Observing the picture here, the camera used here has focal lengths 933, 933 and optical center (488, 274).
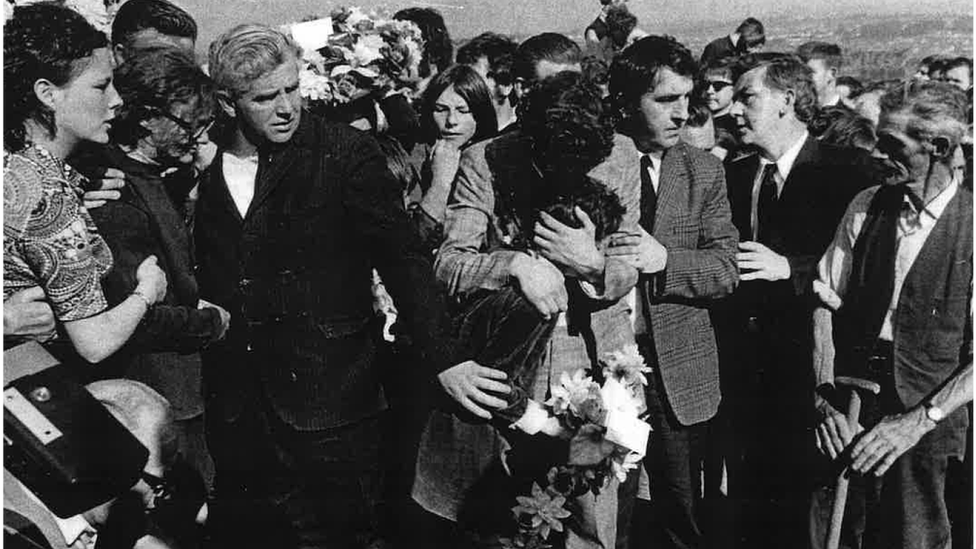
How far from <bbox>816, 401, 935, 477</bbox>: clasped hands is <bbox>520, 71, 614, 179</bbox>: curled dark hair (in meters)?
1.19

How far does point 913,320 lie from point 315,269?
1.83m

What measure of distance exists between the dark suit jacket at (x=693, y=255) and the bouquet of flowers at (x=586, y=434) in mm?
423

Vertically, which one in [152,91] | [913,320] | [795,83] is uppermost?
[152,91]

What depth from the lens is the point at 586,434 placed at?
2.56 m

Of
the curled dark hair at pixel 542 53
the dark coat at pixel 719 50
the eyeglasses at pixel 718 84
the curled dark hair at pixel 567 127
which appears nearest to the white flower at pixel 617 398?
the curled dark hair at pixel 567 127

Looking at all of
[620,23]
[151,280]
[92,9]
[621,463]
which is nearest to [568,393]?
[621,463]

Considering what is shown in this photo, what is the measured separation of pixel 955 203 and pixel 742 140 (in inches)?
43.9

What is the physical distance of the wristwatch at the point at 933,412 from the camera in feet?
9.07

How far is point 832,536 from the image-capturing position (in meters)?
3.09

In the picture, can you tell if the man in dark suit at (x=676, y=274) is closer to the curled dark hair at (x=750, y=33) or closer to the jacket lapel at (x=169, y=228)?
the jacket lapel at (x=169, y=228)

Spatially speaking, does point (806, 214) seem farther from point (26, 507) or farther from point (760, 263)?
point (26, 507)

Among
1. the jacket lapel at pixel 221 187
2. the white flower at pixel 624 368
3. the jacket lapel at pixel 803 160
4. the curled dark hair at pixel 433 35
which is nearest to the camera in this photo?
the white flower at pixel 624 368

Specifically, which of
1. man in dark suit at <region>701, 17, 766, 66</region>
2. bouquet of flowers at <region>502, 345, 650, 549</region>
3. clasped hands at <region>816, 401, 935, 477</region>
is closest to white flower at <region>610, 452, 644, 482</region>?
bouquet of flowers at <region>502, 345, 650, 549</region>

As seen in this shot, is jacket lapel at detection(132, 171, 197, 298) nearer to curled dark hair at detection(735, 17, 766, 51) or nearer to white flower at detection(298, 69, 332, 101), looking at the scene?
white flower at detection(298, 69, 332, 101)
